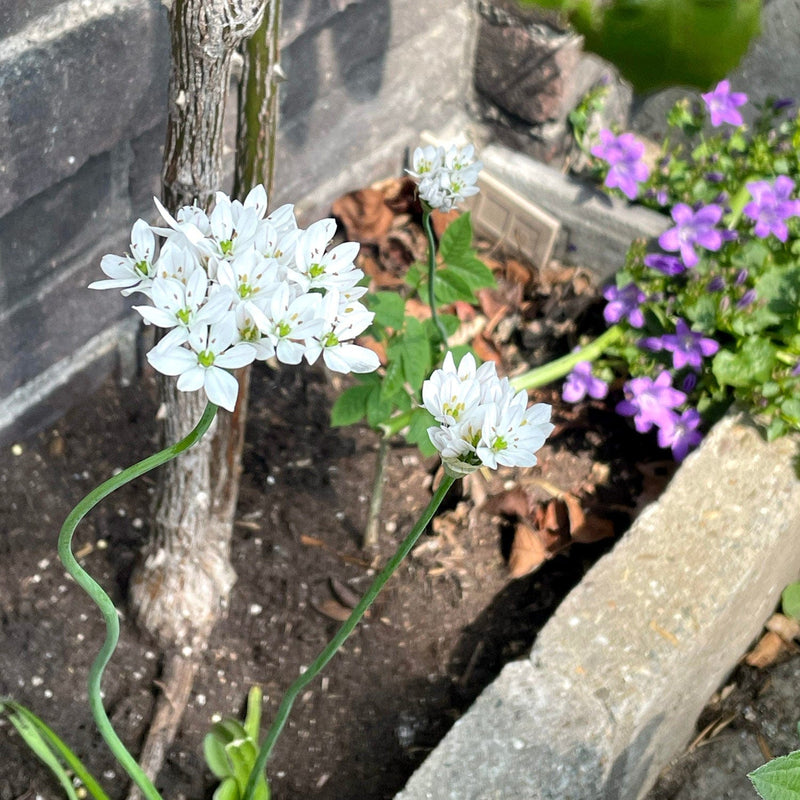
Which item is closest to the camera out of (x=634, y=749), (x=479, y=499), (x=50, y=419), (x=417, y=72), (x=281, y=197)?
(x=634, y=749)

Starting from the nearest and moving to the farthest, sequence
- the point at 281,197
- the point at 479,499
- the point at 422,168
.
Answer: the point at 422,168, the point at 479,499, the point at 281,197

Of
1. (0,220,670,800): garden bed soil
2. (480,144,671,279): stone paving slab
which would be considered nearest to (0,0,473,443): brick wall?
(0,220,670,800): garden bed soil

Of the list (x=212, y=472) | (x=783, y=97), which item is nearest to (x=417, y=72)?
(x=783, y=97)

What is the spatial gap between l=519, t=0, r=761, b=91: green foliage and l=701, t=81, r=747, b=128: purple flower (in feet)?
6.05

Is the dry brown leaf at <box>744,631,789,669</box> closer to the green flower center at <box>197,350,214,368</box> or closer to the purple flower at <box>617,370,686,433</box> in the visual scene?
the purple flower at <box>617,370,686,433</box>

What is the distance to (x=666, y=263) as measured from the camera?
7.07ft

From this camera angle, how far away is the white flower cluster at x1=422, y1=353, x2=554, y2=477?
857mm

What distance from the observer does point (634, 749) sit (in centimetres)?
151

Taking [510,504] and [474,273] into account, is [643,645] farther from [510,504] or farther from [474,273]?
[474,273]

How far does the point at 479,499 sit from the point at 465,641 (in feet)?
1.11

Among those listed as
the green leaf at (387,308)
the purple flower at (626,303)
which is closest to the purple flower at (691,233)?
the purple flower at (626,303)

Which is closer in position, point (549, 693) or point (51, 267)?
point (549, 693)

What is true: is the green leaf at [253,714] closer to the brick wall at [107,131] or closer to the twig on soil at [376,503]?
the twig on soil at [376,503]

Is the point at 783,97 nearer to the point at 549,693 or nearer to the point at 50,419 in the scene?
the point at 549,693
